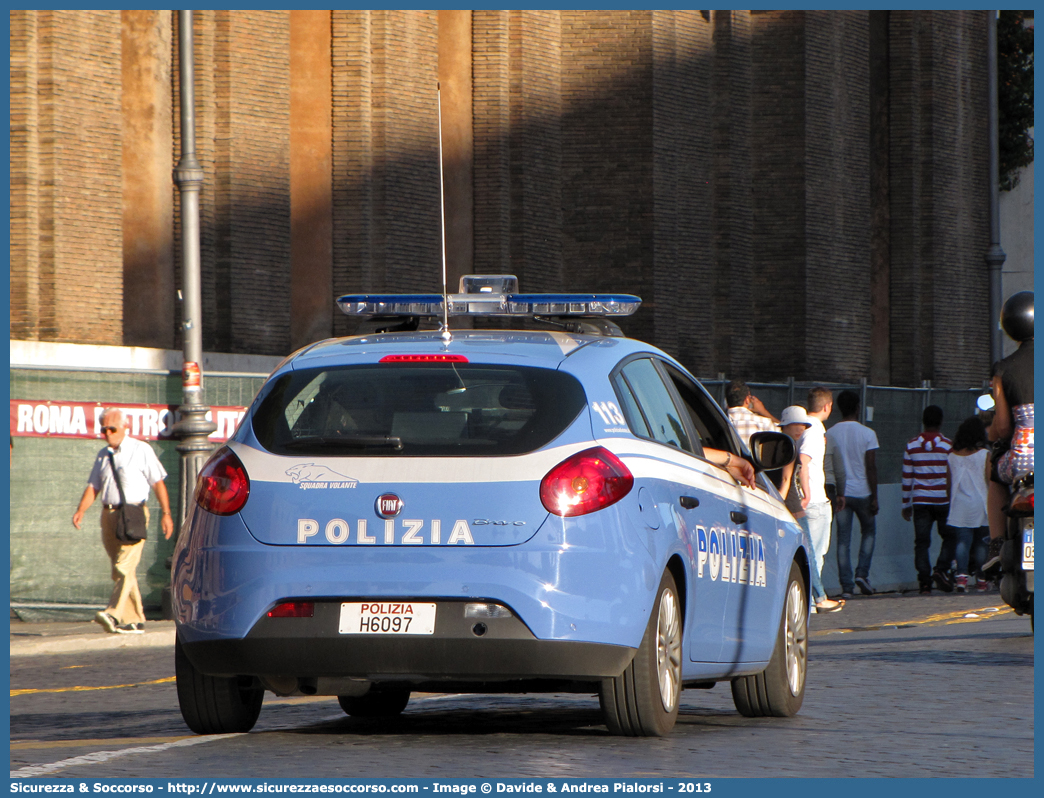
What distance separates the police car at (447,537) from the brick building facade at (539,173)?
54.4 ft

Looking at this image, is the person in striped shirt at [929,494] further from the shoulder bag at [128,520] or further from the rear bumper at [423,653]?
the rear bumper at [423,653]

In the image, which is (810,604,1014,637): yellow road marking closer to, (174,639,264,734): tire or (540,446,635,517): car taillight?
(174,639,264,734): tire

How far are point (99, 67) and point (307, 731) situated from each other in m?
17.4

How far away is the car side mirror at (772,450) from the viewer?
28.4 ft

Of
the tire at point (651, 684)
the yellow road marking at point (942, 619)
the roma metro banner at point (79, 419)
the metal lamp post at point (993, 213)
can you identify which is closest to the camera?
the tire at point (651, 684)

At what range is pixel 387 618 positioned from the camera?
267 inches

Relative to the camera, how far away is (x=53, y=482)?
57.3 feet

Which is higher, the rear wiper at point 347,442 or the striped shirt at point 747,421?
the rear wiper at point 347,442

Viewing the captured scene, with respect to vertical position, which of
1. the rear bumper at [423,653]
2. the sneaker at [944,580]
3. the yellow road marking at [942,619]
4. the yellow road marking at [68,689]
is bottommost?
the sneaker at [944,580]

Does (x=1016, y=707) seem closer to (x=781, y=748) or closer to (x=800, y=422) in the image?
(x=781, y=748)

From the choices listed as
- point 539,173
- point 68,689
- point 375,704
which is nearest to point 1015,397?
point 375,704

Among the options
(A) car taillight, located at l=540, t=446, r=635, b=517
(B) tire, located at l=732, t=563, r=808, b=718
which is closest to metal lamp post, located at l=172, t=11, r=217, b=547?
(B) tire, located at l=732, t=563, r=808, b=718

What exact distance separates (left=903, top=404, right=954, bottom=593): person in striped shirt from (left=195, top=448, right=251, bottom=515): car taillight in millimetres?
14196

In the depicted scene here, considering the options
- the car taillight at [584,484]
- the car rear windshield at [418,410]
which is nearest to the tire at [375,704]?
the car rear windshield at [418,410]
